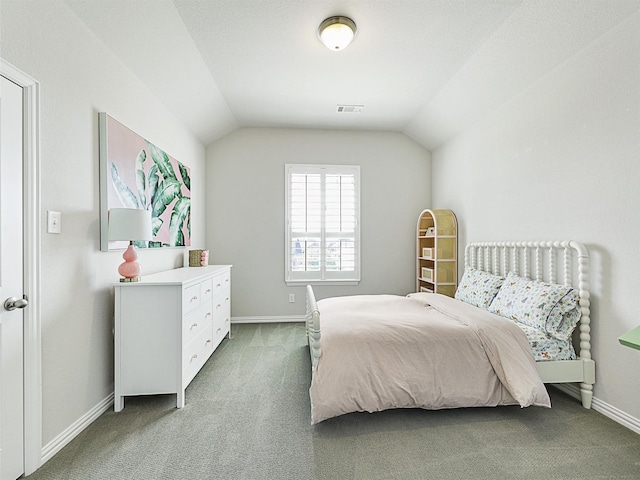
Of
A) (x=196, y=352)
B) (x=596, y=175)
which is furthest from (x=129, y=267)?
(x=596, y=175)

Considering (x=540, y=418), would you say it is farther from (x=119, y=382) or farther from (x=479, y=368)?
(x=119, y=382)

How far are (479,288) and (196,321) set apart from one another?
2571mm

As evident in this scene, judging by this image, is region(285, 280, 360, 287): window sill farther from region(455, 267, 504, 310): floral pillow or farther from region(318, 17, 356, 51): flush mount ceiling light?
region(318, 17, 356, 51): flush mount ceiling light

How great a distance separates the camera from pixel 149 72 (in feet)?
9.16

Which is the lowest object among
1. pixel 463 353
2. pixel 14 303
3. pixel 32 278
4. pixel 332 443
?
pixel 332 443

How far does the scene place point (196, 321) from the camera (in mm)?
2758

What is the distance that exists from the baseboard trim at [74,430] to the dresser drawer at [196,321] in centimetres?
65

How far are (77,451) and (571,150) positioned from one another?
375cm

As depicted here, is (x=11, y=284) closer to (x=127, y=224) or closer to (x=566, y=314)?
(x=127, y=224)

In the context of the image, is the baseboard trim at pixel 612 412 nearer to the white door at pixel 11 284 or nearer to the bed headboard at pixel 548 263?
the bed headboard at pixel 548 263

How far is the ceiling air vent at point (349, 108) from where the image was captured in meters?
4.08

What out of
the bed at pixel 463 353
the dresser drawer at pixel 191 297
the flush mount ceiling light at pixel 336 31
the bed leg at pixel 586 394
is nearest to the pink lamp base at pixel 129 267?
the dresser drawer at pixel 191 297

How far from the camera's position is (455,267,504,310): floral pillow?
316cm

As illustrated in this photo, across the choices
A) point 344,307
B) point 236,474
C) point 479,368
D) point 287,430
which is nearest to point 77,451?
→ point 236,474
